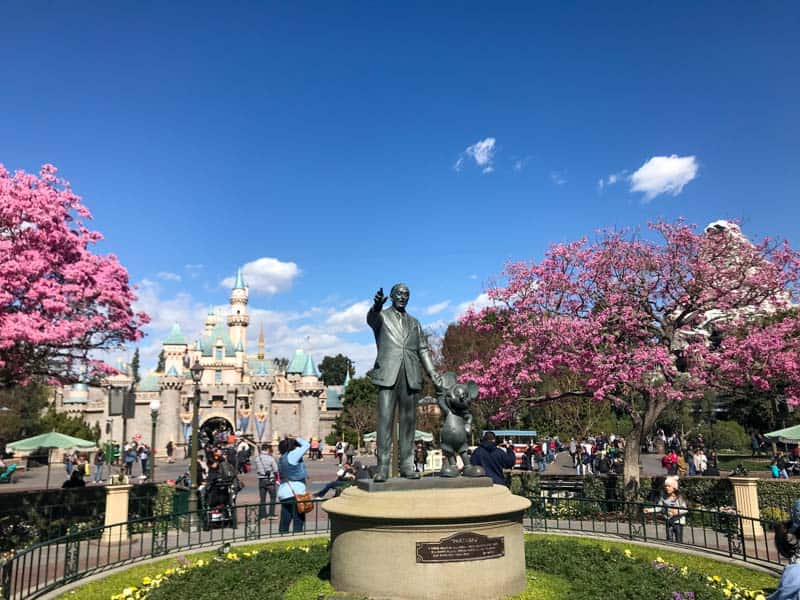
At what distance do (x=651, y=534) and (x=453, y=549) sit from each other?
8354 mm

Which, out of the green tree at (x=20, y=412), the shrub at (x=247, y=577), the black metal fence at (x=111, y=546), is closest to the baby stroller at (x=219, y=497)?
the black metal fence at (x=111, y=546)

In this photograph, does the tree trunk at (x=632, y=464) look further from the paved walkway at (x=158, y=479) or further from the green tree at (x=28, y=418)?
the green tree at (x=28, y=418)

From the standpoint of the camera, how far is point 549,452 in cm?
3431

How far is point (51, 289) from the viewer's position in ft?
42.1

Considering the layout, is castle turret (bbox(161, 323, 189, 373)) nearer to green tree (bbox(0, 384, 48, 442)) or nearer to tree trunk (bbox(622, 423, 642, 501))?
green tree (bbox(0, 384, 48, 442))

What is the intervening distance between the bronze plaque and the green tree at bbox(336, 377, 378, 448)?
49.5m

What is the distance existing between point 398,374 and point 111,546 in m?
8.40

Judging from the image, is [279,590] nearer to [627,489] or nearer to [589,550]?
[589,550]

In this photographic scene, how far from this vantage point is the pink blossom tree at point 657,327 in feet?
49.2

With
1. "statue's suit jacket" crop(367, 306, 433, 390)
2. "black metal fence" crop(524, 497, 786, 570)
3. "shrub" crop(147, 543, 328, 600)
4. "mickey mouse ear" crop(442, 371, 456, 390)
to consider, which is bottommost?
"black metal fence" crop(524, 497, 786, 570)

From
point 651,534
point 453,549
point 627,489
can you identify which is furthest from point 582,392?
point 453,549

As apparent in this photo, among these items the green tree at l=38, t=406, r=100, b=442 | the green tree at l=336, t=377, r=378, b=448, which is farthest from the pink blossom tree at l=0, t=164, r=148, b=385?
the green tree at l=336, t=377, r=378, b=448

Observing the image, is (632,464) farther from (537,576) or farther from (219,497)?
(219,497)

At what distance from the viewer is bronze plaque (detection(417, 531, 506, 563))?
244 inches
